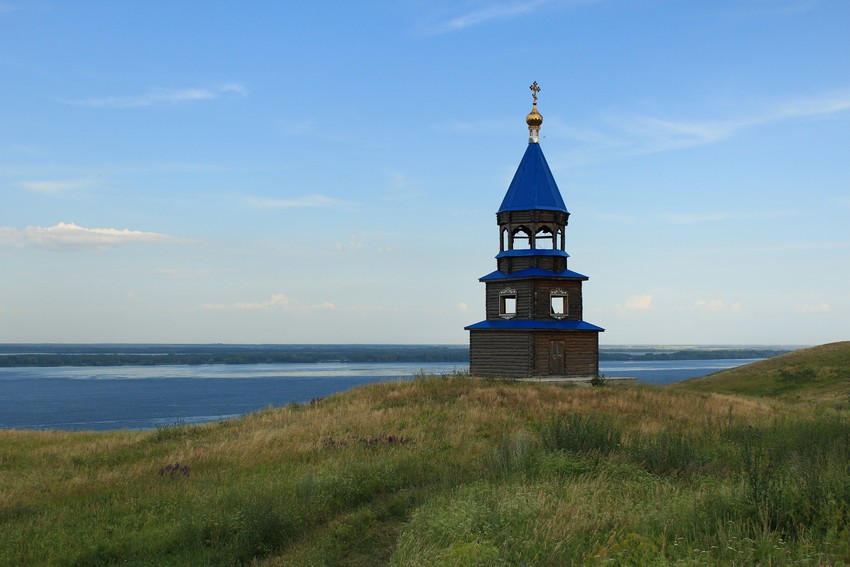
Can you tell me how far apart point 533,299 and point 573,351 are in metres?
3.30

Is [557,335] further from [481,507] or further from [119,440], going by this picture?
[481,507]

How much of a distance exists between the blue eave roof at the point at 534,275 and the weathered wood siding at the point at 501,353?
8.90 feet

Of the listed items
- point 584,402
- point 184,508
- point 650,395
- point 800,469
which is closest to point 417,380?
point 584,402

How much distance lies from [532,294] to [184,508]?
22.7 metres

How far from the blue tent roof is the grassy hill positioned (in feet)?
47.8

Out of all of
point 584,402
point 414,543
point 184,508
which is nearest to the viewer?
point 414,543

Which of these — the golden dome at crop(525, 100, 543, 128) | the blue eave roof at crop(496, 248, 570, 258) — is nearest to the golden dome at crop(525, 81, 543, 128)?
the golden dome at crop(525, 100, 543, 128)

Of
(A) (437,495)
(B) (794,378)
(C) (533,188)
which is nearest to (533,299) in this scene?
(C) (533,188)

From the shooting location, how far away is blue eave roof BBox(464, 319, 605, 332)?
103ft

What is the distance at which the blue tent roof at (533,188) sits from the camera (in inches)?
1299

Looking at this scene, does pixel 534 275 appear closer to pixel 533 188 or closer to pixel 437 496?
pixel 533 188

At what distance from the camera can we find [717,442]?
50.3 ft

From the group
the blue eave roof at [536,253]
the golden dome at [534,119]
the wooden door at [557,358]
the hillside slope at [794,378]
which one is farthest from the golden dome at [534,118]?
the hillside slope at [794,378]

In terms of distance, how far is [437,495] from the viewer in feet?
35.5
